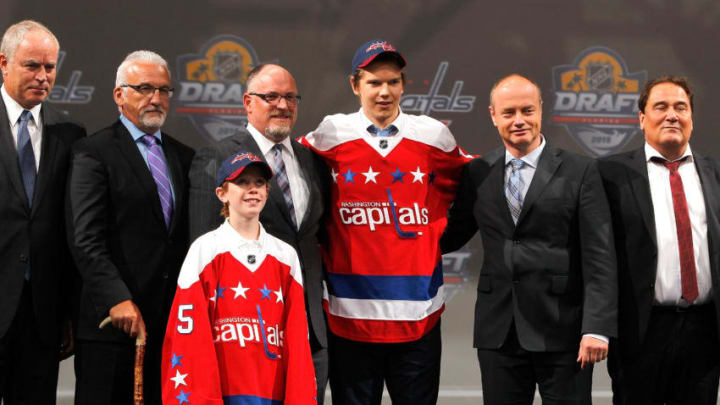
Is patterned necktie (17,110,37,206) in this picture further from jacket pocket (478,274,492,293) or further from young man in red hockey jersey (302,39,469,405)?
jacket pocket (478,274,492,293)

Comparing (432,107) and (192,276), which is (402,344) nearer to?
(192,276)

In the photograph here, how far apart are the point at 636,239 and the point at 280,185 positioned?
1287 mm

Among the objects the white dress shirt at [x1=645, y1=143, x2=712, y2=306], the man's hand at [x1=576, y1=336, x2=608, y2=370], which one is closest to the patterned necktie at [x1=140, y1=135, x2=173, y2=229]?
the man's hand at [x1=576, y1=336, x2=608, y2=370]

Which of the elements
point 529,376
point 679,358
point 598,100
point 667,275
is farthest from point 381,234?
point 598,100

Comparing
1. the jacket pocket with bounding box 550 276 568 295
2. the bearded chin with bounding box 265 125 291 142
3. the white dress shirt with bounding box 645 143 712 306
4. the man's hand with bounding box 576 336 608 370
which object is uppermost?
the bearded chin with bounding box 265 125 291 142

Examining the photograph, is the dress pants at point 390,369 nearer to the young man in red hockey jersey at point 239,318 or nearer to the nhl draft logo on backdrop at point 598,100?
the young man in red hockey jersey at point 239,318

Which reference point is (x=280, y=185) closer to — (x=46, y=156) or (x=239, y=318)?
(x=239, y=318)

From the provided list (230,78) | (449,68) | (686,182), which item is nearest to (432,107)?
(449,68)

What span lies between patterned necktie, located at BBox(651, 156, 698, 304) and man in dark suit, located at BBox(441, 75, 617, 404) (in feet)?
0.97

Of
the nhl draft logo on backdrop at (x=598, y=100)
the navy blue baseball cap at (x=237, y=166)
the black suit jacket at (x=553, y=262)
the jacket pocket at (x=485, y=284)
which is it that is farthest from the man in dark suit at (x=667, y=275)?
the nhl draft logo on backdrop at (x=598, y=100)

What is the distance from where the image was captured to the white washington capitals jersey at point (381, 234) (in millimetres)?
2771

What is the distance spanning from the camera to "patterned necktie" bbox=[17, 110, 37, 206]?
2.62 metres

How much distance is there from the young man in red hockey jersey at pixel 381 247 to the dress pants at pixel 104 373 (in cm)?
72

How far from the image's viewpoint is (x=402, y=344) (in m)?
2.81
